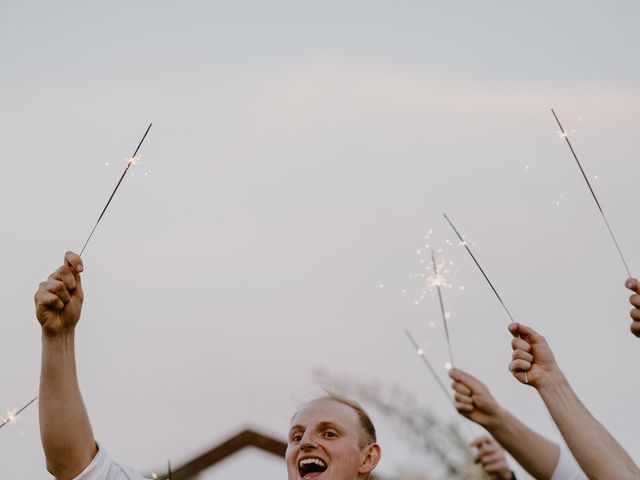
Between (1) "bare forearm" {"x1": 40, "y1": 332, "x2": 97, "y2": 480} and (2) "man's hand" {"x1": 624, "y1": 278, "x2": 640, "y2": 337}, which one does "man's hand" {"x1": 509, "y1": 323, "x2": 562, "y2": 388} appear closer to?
(2) "man's hand" {"x1": 624, "y1": 278, "x2": 640, "y2": 337}

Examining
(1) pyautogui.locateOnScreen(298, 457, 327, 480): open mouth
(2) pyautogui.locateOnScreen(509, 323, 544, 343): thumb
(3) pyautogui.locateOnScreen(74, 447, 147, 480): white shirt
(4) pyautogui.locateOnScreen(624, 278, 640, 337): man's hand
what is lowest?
(3) pyautogui.locateOnScreen(74, 447, 147, 480): white shirt

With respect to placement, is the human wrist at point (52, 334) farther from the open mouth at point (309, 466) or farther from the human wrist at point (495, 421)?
the human wrist at point (495, 421)

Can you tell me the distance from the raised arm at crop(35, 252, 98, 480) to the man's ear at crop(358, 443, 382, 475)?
4.08 feet

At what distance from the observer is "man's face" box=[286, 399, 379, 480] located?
3.61 m

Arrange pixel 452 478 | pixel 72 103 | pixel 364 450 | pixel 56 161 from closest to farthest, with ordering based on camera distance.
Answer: pixel 364 450 < pixel 452 478 < pixel 56 161 < pixel 72 103

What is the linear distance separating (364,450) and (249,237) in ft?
18.1

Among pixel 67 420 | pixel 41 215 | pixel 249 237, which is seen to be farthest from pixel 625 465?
pixel 249 237

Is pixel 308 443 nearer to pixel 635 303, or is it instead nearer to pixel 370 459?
pixel 370 459

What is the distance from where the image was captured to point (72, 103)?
24.8 ft

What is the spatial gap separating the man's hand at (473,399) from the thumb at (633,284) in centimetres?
58

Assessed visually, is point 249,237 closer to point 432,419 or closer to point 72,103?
point 72,103

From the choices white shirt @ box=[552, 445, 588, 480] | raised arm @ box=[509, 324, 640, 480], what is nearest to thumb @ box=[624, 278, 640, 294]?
raised arm @ box=[509, 324, 640, 480]

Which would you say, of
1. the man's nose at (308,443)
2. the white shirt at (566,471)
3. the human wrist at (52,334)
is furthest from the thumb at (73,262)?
the white shirt at (566,471)

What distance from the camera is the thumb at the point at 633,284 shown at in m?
2.84
